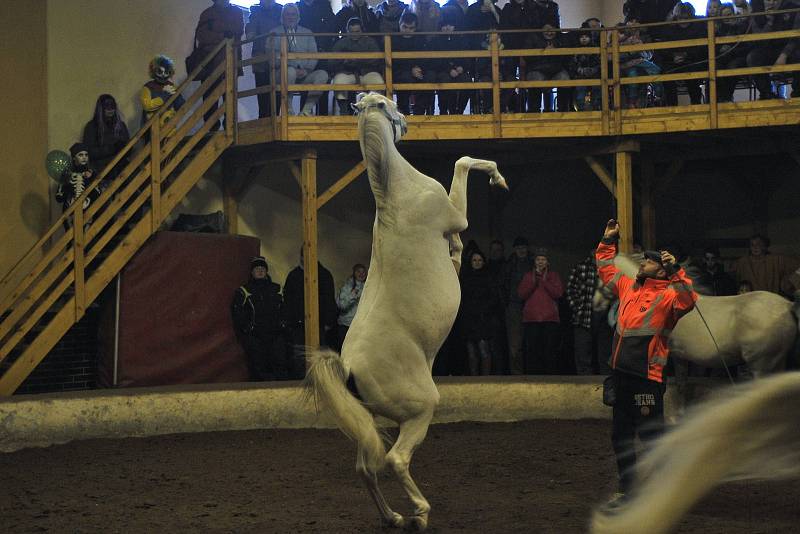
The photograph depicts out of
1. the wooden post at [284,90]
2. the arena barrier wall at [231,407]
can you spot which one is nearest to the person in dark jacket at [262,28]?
the wooden post at [284,90]

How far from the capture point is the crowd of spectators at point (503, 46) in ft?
37.6

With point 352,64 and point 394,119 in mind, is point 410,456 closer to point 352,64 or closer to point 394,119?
point 394,119

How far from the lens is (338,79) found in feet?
37.6

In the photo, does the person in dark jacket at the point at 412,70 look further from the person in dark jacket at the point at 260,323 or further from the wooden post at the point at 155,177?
the wooden post at the point at 155,177

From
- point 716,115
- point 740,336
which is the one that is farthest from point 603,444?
point 716,115

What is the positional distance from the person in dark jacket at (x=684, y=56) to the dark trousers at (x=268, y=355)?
5162 mm

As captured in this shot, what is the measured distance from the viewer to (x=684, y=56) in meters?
11.5

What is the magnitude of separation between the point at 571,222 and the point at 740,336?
5.89 meters

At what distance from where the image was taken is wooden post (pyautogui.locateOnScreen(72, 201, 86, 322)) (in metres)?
10.5

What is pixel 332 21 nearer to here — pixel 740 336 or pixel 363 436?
pixel 740 336

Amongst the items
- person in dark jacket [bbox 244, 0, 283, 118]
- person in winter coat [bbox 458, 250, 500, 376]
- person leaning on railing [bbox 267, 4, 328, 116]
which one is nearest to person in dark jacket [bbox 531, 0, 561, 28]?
person leaning on railing [bbox 267, 4, 328, 116]

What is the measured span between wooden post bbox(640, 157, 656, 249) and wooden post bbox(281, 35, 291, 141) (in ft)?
15.8

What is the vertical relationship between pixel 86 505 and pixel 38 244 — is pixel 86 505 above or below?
below

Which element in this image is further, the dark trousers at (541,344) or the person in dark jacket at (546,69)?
the person in dark jacket at (546,69)
